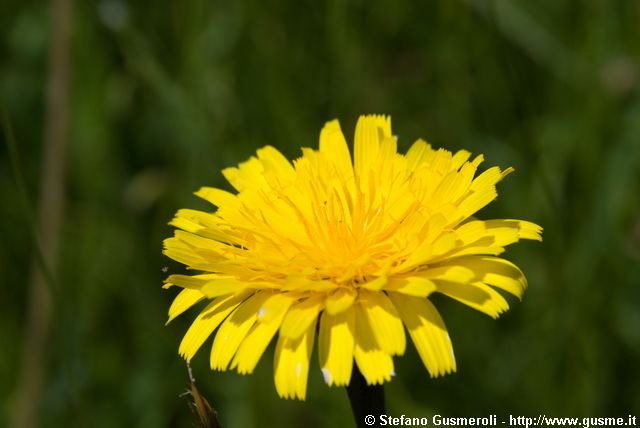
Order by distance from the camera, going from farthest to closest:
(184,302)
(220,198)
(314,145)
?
(314,145) < (220,198) < (184,302)

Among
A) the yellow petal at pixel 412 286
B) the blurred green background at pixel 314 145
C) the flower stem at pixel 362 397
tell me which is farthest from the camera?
the blurred green background at pixel 314 145

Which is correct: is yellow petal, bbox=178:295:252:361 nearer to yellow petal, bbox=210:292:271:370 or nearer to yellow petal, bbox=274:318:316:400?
yellow petal, bbox=210:292:271:370

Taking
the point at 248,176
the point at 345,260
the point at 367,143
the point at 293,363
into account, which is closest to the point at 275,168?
the point at 248,176

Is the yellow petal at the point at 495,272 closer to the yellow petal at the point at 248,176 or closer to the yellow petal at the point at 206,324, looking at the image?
the yellow petal at the point at 206,324

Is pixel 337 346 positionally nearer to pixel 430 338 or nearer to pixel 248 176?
pixel 430 338

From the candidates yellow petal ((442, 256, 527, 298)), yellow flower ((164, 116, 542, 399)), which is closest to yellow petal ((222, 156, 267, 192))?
yellow flower ((164, 116, 542, 399))

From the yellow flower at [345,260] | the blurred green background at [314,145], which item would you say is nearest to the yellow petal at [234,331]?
the yellow flower at [345,260]

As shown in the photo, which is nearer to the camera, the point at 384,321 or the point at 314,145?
the point at 384,321
